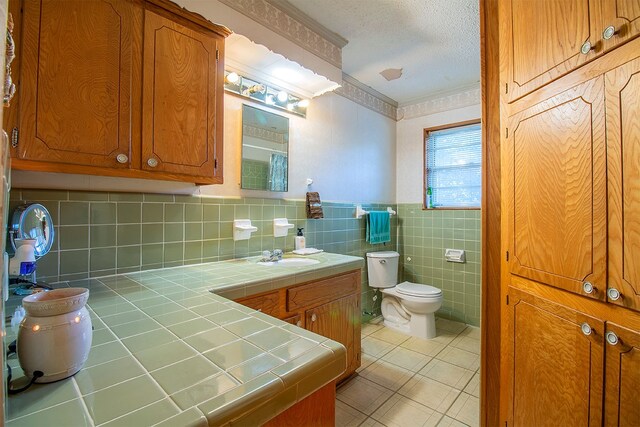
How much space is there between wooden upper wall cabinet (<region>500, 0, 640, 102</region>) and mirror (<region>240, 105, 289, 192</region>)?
1.46 m

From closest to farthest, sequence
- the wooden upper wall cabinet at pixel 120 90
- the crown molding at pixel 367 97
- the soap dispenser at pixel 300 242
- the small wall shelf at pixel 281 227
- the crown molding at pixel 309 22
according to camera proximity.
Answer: the wooden upper wall cabinet at pixel 120 90, the crown molding at pixel 309 22, the small wall shelf at pixel 281 227, the soap dispenser at pixel 300 242, the crown molding at pixel 367 97

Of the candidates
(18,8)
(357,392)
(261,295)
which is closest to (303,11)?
(18,8)

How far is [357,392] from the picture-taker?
1868mm

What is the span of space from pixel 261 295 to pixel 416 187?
249 centimetres

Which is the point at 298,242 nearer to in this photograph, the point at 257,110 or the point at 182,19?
the point at 257,110

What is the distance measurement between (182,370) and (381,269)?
246cm

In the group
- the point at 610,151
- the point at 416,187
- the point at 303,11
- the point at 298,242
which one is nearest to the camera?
the point at 610,151

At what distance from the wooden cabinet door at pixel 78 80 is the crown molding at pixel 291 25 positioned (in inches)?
23.9

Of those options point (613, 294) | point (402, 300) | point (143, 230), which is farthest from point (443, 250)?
point (143, 230)

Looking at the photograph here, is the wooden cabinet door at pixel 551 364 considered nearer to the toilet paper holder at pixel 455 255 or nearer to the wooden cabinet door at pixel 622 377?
the wooden cabinet door at pixel 622 377

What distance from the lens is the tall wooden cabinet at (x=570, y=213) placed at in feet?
2.75

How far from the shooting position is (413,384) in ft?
6.39

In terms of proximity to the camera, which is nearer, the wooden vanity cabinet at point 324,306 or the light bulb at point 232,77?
the wooden vanity cabinet at point 324,306

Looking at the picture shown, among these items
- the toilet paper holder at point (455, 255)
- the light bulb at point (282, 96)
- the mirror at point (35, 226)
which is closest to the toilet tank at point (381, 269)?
the toilet paper holder at point (455, 255)
